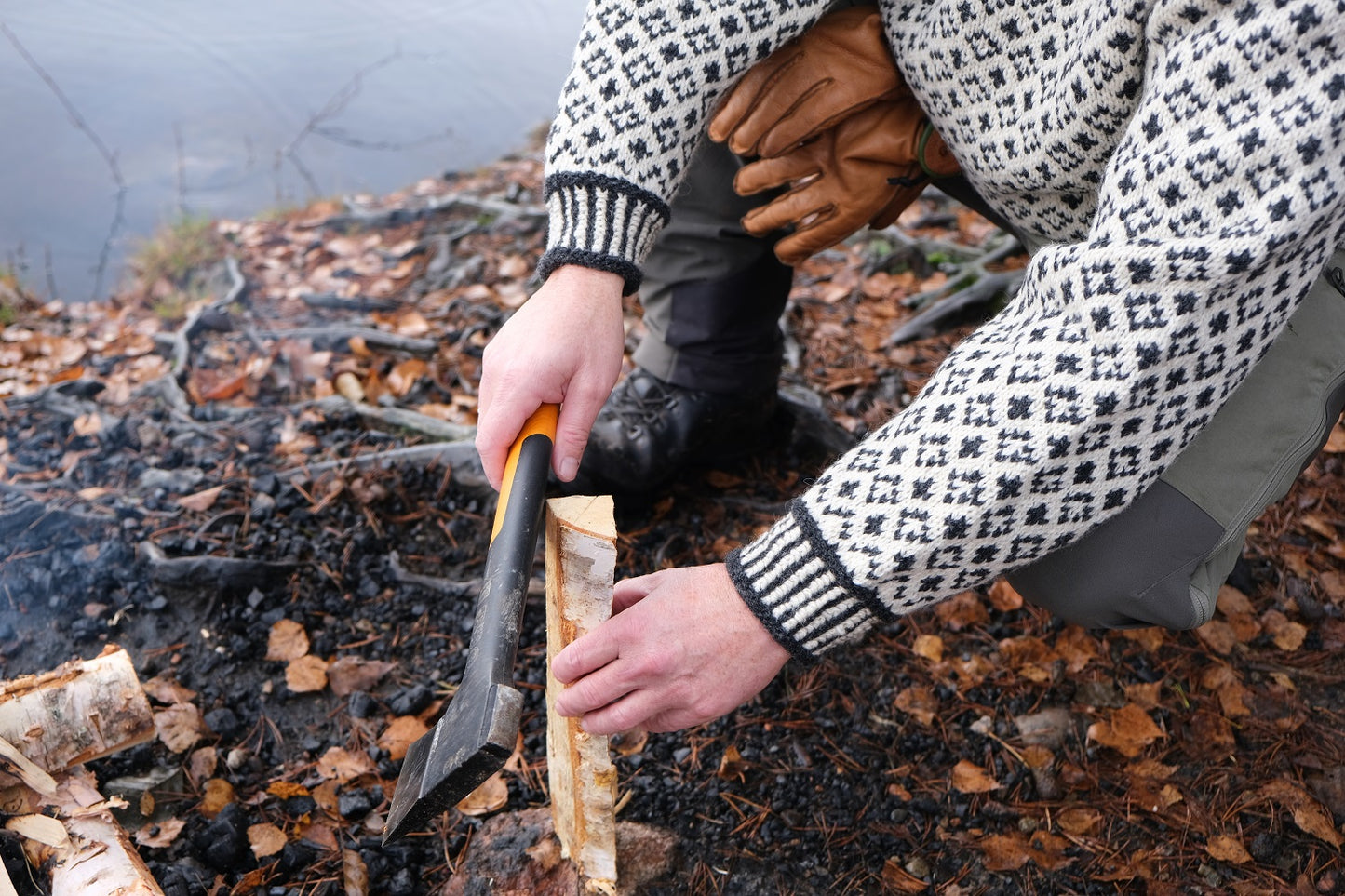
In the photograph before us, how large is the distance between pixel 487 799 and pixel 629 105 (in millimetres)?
1597

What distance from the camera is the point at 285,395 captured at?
3.58m

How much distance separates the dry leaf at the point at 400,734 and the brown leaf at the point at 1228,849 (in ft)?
6.00

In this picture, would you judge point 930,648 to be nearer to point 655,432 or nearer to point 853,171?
→ point 655,432

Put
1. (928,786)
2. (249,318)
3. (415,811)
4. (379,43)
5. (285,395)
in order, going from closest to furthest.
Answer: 1. (415,811)
2. (928,786)
3. (285,395)
4. (249,318)
5. (379,43)

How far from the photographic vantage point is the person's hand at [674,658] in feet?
4.64

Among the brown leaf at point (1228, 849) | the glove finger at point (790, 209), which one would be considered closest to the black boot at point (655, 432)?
the glove finger at point (790, 209)

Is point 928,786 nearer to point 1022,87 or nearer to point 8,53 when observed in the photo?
point 1022,87

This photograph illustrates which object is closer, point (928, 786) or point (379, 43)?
point (928, 786)

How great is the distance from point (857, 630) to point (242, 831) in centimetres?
145

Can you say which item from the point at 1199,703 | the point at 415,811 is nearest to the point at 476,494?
the point at 415,811

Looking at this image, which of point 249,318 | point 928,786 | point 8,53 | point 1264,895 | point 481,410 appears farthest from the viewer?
point 8,53

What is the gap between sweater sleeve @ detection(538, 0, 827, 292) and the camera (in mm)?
1717

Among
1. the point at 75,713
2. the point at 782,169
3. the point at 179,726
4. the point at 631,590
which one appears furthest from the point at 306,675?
the point at 782,169

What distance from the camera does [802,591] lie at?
138 centimetres
